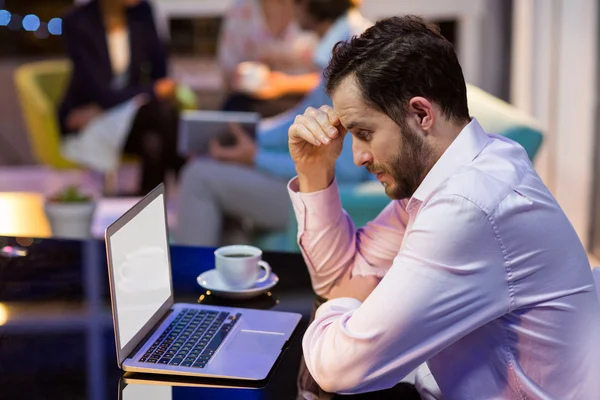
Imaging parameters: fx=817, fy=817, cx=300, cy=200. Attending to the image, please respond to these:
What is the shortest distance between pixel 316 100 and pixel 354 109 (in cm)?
193

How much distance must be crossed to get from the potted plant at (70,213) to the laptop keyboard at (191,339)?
2.26 meters

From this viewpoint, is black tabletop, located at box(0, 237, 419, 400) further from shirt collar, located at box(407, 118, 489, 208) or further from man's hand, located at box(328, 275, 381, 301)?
shirt collar, located at box(407, 118, 489, 208)

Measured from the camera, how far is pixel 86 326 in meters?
1.37

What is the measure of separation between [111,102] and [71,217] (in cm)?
170

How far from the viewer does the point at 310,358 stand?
1.17 metres

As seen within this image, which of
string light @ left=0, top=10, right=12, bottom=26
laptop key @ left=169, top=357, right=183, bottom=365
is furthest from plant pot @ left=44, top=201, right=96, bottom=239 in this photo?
string light @ left=0, top=10, right=12, bottom=26

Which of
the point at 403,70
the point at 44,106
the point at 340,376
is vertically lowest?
the point at 44,106

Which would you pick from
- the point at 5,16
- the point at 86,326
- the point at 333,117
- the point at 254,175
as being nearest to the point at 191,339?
the point at 86,326

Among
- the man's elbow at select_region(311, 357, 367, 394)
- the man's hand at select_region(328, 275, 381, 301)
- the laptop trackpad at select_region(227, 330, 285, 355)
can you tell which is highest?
the man's elbow at select_region(311, 357, 367, 394)

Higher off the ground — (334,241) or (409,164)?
(409,164)

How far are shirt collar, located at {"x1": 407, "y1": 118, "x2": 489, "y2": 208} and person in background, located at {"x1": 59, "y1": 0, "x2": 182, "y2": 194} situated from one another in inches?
157

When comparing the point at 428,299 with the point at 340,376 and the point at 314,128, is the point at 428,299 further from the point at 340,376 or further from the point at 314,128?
the point at 314,128

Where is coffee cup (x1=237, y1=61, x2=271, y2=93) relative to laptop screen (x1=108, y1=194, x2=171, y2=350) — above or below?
below

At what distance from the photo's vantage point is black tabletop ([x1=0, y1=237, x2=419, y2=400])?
1144 mm
